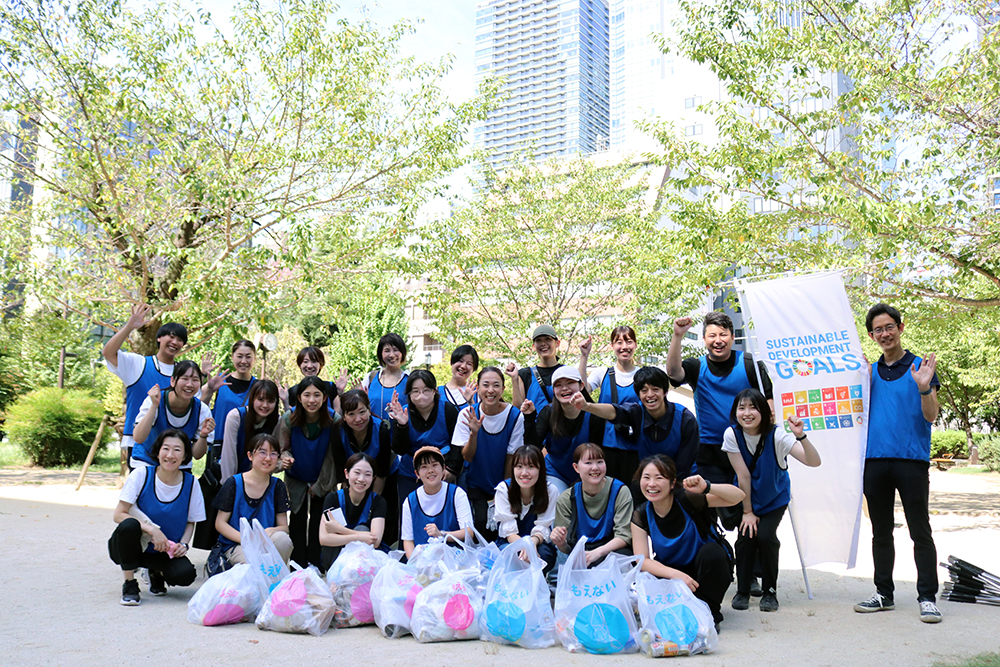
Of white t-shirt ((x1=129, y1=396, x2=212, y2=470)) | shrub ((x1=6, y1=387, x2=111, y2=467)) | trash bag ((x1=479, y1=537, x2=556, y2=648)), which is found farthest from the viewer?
shrub ((x1=6, y1=387, x2=111, y2=467))

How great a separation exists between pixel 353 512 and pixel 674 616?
2330 millimetres

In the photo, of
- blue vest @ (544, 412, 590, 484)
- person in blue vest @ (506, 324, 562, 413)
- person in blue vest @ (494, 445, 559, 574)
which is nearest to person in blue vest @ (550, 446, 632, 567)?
person in blue vest @ (494, 445, 559, 574)

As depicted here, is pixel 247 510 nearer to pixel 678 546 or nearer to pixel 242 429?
pixel 242 429

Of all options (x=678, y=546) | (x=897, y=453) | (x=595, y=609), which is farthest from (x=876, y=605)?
(x=595, y=609)

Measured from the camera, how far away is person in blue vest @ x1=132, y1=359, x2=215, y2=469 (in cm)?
521

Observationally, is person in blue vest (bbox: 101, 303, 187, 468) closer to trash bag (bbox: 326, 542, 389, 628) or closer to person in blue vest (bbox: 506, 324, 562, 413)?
trash bag (bbox: 326, 542, 389, 628)

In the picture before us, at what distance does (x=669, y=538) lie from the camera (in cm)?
435

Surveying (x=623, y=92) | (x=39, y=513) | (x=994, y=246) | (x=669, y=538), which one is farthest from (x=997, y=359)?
(x=623, y=92)

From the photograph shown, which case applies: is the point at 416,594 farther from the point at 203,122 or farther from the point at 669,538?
the point at 203,122

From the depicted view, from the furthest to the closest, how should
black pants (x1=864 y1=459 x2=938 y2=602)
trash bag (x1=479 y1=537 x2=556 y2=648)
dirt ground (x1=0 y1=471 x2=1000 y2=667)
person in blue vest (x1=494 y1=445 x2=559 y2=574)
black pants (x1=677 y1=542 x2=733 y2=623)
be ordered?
1. person in blue vest (x1=494 y1=445 x2=559 y2=574)
2. black pants (x1=864 y1=459 x2=938 y2=602)
3. black pants (x1=677 y1=542 x2=733 y2=623)
4. trash bag (x1=479 y1=537 x2=556 y2=648)
5. dirt ground (x1=0 y1=471 x2=1000 y2=667)

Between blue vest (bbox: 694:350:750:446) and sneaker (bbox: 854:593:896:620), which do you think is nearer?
sneaker (bbox: 854:593:896:620)

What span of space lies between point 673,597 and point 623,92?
386ft

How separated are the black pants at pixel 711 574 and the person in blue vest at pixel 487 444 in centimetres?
153

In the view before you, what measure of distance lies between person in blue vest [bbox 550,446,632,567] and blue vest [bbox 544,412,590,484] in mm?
605
